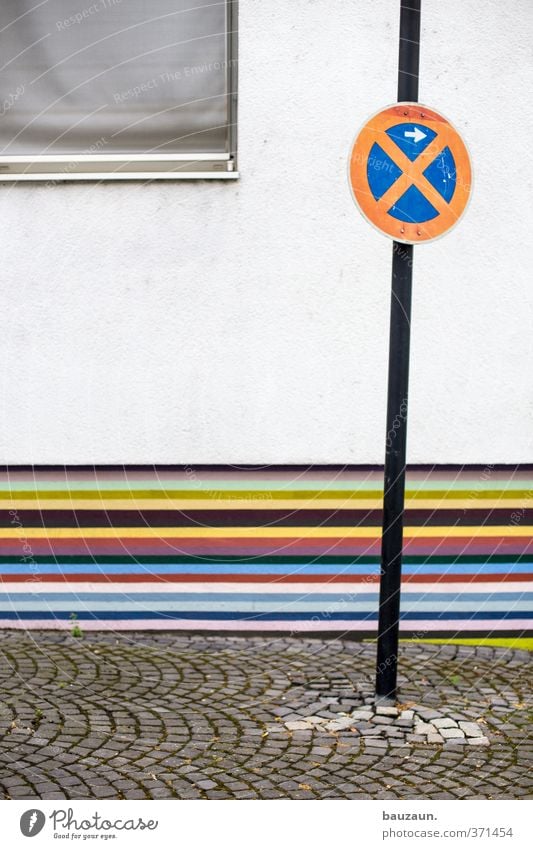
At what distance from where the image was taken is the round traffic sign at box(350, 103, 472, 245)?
4574 millimetres

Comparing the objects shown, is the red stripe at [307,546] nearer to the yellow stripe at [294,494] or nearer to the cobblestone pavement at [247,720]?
the yellow stripe at [294,494]

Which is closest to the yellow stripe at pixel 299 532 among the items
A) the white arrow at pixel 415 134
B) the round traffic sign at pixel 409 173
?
the round traffic sign at pixel 409 173

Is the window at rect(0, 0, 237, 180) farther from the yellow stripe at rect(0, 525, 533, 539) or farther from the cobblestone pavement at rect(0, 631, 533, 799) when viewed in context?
the cobblestone pavement at rect(0, 631, 533, 799)

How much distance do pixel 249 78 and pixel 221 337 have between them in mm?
1529

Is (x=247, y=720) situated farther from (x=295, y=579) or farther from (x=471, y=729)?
(x=295, y=579)

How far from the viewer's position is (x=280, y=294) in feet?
19.1

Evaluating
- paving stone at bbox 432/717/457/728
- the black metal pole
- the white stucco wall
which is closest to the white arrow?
the black metal pole

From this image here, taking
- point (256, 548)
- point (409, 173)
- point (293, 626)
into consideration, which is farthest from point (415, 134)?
point (293, 626)

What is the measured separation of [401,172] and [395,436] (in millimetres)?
1265

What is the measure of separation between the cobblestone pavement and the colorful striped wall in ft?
0.60

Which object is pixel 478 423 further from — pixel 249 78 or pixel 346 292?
pixel 249 78

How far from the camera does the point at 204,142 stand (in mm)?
5824
